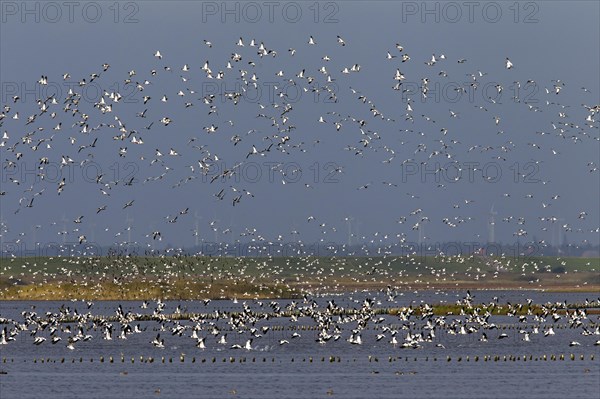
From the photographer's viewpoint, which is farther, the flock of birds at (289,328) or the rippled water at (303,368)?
the flock of birds at (289,328)

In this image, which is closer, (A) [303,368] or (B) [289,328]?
(A) [303,368]

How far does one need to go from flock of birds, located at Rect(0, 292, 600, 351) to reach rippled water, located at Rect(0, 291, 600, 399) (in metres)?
0.59

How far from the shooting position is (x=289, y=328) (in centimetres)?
12862

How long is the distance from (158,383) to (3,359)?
1925 cm

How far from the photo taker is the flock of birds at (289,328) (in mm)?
110000

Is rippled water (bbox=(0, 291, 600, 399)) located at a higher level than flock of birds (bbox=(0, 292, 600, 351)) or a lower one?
lower

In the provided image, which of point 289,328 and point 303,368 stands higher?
point 289,328

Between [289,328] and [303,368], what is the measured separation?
37462 mm

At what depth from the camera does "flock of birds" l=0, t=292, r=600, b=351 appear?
110 meters

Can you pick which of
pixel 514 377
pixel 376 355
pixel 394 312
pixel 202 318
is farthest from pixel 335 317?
pixel 514 377

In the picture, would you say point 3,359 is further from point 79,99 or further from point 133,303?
point 133,303

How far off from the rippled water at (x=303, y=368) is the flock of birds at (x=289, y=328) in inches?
23.1

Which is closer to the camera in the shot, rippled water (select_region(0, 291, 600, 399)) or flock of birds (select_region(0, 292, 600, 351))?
rippled water (select_region(0, 291, 600, 399))

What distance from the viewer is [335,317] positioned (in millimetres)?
144875
